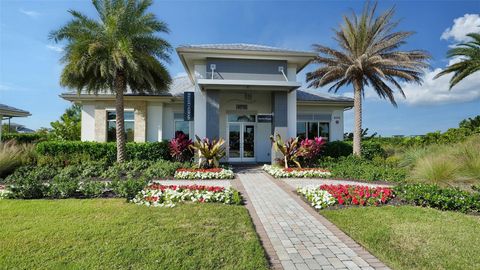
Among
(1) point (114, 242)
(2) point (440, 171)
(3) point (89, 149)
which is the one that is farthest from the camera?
(3) point (89, 149)

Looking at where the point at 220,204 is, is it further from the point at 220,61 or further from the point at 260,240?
the point at 220,61

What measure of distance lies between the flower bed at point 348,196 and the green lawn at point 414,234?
0.41 metres

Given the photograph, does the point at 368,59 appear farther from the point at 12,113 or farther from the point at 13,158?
the point at 12,113

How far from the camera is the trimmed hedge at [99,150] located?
13.1 metres

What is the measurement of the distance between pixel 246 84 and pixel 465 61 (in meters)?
15.0

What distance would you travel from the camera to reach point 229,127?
1614 cm

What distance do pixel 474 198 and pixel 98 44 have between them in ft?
48.2

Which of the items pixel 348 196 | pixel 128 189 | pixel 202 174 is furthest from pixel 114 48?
pixel 348 196

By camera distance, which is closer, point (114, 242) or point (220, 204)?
point (114, 242)

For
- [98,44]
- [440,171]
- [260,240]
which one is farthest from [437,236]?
[98,44]

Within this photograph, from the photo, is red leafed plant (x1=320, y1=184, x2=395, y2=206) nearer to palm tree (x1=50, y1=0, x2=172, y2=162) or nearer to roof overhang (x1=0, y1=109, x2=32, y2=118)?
palm tree (x1=50, y1=0, x2=172, y2=162)

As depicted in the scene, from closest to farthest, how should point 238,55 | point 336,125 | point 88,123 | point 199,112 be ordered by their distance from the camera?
point 238,55 → point 199,112 → point 88,123 → point 336,125

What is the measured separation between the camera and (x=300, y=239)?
4.61 meters

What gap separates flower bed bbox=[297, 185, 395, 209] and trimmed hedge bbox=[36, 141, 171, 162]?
29.7ft
